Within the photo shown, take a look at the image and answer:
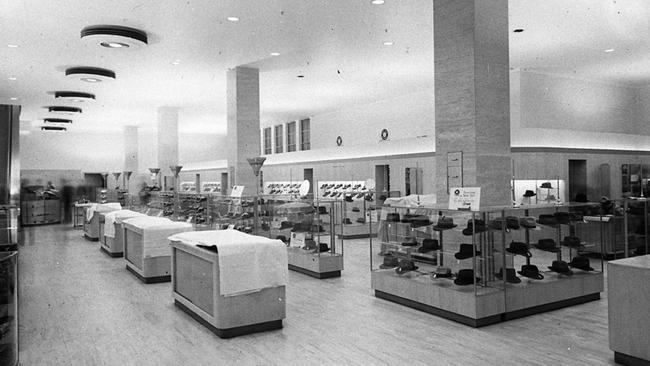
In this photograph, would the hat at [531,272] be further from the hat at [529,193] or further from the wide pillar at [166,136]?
the wide pillar at [166,136]

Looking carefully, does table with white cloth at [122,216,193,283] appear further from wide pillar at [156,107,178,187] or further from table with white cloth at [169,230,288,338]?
wide pillar at [156,107,178,187]

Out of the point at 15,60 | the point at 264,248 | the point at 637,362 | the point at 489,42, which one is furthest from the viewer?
the point at 15,60

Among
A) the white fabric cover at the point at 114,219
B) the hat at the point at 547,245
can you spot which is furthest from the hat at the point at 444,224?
the white fabric cover at the point at 114,219

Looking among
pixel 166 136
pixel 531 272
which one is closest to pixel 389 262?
pixel 531 272

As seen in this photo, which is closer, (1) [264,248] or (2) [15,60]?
(1) [264,248]

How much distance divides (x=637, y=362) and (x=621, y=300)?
51 cm

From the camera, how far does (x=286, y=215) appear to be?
952 centimetres

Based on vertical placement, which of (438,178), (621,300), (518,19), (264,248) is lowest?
(621,300)

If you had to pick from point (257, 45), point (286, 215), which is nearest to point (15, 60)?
point (257, 45)

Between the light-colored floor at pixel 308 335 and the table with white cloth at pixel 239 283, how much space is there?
168 millimetres

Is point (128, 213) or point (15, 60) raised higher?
point (15, 60)

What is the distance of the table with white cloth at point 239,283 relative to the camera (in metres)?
5.21

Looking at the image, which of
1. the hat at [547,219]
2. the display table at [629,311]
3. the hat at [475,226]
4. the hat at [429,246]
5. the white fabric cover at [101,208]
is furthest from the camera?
the white fabric cover at [101,208]

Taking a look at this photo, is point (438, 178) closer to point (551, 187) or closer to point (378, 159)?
point (551, 187)
